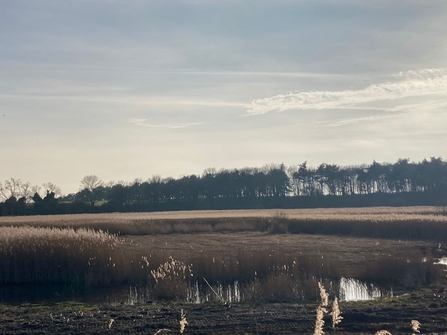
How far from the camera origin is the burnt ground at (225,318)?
852cm

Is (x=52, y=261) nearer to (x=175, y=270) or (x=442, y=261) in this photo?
(x=175, y=270)

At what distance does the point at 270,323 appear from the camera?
8.88 m

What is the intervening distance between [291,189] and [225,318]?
79.6 m

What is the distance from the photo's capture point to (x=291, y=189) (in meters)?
87.8

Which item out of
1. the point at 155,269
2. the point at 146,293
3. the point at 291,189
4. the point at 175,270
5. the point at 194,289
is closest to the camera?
the point at 146,293

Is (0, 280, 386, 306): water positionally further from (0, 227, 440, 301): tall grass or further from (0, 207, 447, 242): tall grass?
(0, 207, 447, 242): tall grass

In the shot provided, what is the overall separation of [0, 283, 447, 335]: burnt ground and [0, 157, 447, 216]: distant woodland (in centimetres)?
6813

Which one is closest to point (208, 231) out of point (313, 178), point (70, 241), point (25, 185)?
point (70, 241)

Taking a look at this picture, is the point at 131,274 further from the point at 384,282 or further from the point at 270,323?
the point at 384,282

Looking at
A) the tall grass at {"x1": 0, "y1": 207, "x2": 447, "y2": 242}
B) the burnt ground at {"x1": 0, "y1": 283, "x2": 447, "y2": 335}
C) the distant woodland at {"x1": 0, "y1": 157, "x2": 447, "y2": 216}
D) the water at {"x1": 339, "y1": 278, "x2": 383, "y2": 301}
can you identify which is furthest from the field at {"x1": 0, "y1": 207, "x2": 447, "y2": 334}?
the distant woodland at {"x1": 0, "y1": 157, "x2": 447, "y2": 216}

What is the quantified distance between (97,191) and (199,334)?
8804 cm

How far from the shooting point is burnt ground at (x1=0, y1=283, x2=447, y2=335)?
8523mm

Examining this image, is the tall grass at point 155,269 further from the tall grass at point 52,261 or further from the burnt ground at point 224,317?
the burnt ground at point 224,317

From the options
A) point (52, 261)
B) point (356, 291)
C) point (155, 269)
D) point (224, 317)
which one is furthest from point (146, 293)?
point (356, 291)
